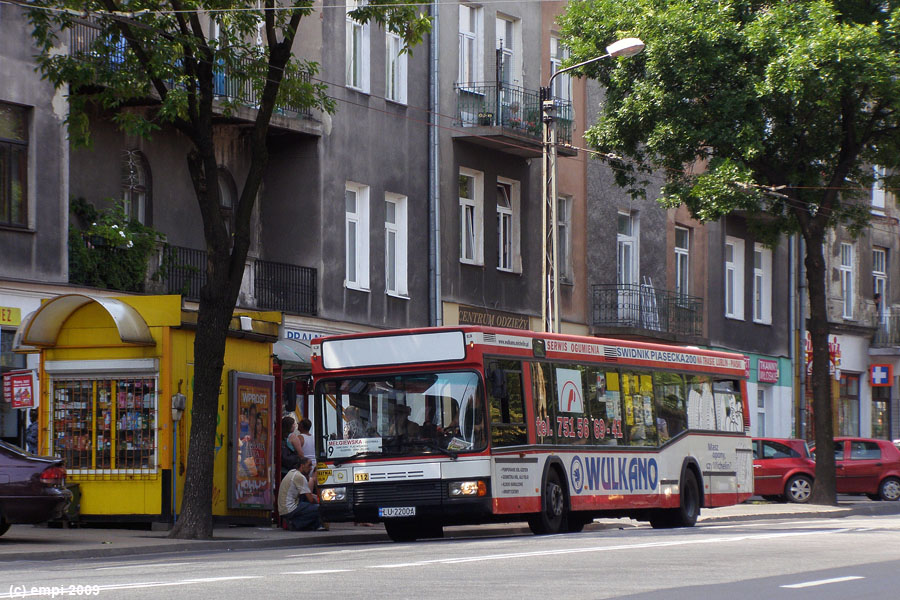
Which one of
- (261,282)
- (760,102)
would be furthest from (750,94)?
(261,282)

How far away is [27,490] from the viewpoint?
19.4 m

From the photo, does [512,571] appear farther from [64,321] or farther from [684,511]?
[684,511]

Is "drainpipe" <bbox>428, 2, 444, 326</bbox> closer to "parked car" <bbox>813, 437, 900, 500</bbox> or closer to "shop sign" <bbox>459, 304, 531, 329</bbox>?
"shop sign" <bbox>459, 304, 531, 329</bbox>

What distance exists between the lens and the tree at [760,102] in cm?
3120

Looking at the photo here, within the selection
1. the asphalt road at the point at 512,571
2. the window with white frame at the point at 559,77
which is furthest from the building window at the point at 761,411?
the asphalt road at the point at 512,571

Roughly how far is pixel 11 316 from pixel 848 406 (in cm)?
3463

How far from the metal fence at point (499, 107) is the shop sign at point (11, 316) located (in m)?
13.2

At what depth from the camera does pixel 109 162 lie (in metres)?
28.3

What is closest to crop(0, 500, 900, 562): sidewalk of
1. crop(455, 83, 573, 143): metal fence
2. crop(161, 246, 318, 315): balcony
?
crop(161, 246, 318, 315): balcony

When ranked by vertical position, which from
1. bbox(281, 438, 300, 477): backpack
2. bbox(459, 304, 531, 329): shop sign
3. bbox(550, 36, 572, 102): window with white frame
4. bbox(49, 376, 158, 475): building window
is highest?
bbox(550, 36, 572, 102): window with white frame

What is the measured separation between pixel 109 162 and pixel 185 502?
9179mm

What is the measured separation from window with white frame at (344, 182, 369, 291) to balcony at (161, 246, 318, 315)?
5.43 ft

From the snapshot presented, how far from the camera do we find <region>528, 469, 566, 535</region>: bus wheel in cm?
2181

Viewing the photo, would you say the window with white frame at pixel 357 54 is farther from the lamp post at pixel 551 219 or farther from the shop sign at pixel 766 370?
the shop sign at pixel 766 370
